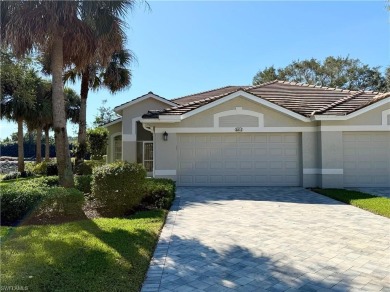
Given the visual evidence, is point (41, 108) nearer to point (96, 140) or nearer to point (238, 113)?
point (96, 140)

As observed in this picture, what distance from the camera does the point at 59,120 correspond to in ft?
33.9

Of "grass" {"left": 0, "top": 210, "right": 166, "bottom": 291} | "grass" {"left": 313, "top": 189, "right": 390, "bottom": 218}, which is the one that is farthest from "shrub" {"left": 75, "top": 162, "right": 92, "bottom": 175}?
"grass" {"left": 313, "top": 189, "right": 390, "bottom": 218}

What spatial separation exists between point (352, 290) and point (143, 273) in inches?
114

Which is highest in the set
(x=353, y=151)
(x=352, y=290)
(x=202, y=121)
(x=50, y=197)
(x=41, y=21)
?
(x=41, y=21)

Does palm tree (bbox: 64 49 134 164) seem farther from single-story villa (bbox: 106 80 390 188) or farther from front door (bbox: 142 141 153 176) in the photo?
single-story villa (bbox: 106 80 390 188)

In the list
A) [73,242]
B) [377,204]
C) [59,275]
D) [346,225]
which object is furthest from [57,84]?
[377,204]

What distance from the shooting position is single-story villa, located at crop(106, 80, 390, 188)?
14.5 meters

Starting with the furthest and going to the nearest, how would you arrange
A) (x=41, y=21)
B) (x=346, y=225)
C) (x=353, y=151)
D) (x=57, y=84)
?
(x=353, y=151) → (x=57, y=84) → (x=41, y=21) → (x=346, y=225)

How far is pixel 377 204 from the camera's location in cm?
1016

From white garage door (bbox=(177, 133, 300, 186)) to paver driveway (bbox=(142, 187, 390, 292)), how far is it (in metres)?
4.53

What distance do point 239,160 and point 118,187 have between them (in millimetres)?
7416

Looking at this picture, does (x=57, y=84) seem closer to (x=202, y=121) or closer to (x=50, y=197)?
(x=50, y=197)

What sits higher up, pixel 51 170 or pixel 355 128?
pixel 355 128

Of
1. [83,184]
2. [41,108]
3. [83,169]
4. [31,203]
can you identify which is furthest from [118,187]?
[41,108]
